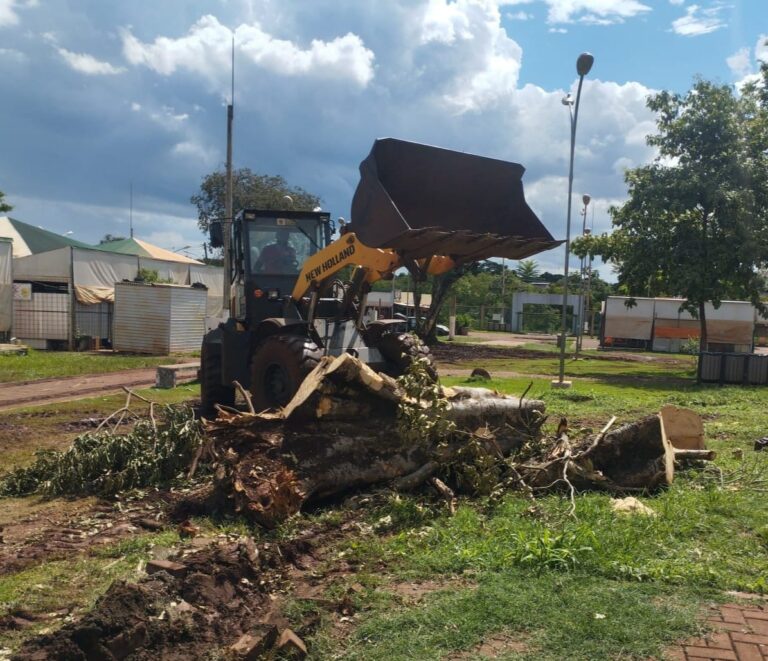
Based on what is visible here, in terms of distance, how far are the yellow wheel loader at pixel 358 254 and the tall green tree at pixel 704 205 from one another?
48.7ft

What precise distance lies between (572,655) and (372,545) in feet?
6.65

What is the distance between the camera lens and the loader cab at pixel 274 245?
10375 mm

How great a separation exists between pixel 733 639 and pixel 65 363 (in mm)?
21137

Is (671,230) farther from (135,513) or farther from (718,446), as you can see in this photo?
(135,513)

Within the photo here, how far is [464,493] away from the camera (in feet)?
21.8

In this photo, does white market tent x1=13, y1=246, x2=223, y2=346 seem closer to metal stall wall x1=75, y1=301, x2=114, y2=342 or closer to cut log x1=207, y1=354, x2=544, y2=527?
metal stall wall x1=75, y1=301, x2=114, y2=342

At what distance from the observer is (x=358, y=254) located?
27.2 feet

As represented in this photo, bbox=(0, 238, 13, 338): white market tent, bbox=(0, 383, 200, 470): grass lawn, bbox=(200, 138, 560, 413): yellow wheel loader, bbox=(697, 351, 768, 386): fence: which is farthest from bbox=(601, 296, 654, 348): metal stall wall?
bbox=(200, 138, 560, 413): yellow wheel loader

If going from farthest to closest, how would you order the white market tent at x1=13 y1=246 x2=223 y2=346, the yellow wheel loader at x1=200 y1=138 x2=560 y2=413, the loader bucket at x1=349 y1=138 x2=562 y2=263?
the white market tent at x1=13 y1=246 x2=223 y2=346, the yellow wheel loader at x1=200 y1=138 x2=560 y2=413, the loader bucket at x1=349 y1=138 x2=562 y2=263

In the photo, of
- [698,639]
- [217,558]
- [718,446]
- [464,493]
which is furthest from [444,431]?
[718,446]

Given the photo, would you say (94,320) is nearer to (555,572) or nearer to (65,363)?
(65,363)

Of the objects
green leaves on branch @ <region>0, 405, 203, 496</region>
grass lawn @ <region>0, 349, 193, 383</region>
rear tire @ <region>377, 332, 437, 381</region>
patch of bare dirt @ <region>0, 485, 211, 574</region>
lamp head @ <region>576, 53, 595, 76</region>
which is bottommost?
grass lawn @ <region>0, 349, 193, 383</region>

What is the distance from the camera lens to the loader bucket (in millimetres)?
7457

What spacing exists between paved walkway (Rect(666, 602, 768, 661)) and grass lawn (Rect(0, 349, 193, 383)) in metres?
17.4
